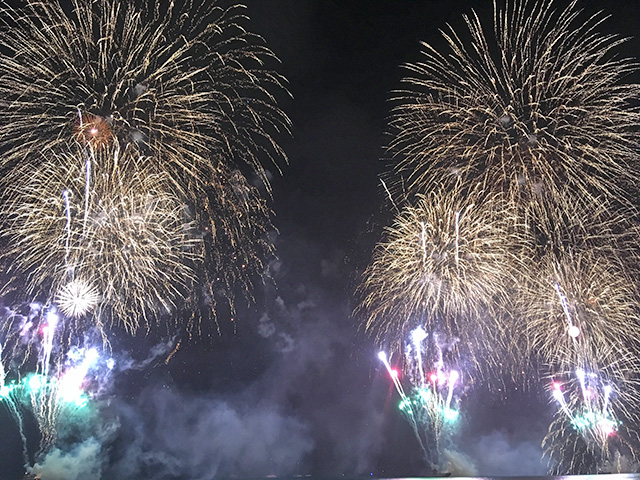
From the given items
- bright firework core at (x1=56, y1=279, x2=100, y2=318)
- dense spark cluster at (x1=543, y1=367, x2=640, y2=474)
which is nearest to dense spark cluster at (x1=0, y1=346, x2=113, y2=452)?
bright firework core at (x1=56, y1=279, x2=100, y2=318)

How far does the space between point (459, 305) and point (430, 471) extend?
45233 mm

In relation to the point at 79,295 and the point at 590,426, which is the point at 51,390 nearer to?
the point at 79,295

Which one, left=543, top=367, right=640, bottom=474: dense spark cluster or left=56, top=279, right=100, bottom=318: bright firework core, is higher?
left=56, top=279, right=100, bottom=318: bright firework core

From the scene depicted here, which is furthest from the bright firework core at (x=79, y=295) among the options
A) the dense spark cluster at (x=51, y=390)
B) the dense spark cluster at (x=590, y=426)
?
the dense spark cluster at (x=590, y=426)

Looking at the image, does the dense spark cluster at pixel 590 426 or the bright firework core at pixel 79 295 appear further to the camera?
the dense spark cluster at pixel 590 426

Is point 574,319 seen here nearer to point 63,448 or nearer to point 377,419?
point 377,419

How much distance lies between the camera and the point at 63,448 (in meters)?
58.5

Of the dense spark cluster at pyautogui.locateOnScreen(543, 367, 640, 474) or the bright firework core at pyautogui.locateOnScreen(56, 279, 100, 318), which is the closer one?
the bright firework core at pyautogui.locateOnScreen(56, 279, 100, 318)

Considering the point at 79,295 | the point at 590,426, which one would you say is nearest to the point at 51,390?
the point at 79,295

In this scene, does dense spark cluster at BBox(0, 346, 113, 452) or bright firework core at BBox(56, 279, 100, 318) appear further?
dense spark cluster at BBox(0, 346, 113, 452)

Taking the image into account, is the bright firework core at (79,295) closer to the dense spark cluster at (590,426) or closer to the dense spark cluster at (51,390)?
the dense spark cluster at (51,390)

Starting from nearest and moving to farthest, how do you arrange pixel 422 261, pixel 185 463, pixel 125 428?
pixel 422 261, pixel 125 428, pixel 185 463

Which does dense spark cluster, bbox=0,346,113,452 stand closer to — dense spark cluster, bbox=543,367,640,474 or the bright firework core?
the bright firework core

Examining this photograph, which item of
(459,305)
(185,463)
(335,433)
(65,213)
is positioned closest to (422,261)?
(459,305)
